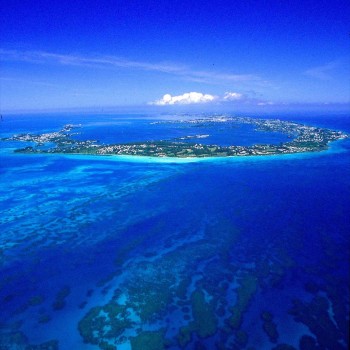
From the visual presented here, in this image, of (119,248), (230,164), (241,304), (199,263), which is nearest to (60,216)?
(119,248)

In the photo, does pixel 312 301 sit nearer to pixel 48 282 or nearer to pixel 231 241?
pixel 231 241

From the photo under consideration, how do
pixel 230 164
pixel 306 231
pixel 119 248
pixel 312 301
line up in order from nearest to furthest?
1. pixel 312 301
2. pixel 119 248
3. pixel 306 231
4. pixel 230 164

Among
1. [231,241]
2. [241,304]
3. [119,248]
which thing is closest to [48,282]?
[119,248]

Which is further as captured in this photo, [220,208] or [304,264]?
[220,208]

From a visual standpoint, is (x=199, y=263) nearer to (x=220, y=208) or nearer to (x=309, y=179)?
(x=220, y=208)

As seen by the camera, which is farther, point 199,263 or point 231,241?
point 231,241

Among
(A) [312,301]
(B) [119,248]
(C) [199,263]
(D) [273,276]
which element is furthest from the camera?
(B) [119,248]
